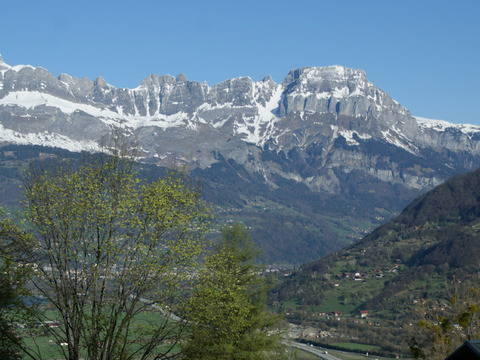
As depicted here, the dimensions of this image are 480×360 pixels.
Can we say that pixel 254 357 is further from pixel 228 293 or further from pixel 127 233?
pixel 127 233

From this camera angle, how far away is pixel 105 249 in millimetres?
32656

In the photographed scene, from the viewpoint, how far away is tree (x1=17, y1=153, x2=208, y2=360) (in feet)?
108

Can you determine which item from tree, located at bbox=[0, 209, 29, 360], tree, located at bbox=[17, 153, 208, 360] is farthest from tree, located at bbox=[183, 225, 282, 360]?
tree, located at bbox=[0, 209, 29, 360]

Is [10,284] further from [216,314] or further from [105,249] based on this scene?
[216,314]

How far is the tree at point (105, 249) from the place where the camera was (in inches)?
1298

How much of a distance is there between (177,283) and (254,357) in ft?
50.9

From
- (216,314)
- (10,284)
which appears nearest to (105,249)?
(10,284)

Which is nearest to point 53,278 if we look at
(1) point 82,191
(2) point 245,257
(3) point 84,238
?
(3) point 84,238

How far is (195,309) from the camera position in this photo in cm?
3409

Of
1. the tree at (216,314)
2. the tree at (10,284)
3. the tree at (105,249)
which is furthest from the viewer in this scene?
the tree at (216,314)

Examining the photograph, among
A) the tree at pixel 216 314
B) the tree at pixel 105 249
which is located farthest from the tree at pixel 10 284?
the tree at pixel 216 314

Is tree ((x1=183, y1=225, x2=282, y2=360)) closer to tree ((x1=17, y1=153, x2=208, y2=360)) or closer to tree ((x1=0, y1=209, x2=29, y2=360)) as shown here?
tree ((x1=17, y1=153, x2=208, y2=360))

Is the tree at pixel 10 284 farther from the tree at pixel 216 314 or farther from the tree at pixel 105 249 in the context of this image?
the tree at pixel 216 314

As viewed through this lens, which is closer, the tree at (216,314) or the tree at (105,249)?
the tree at (105,249)
